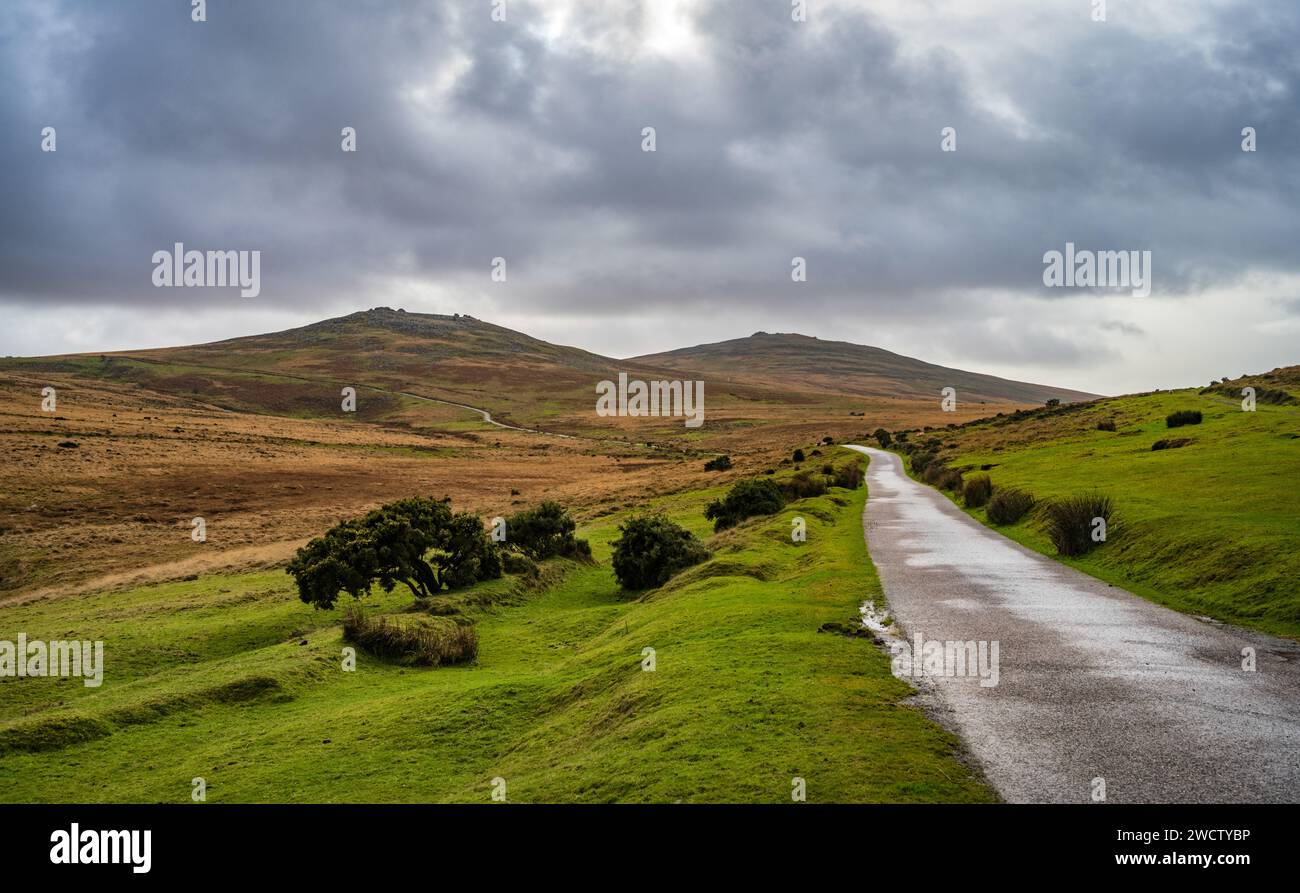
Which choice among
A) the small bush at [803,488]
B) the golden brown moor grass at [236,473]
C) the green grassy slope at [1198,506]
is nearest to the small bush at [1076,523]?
the green grassy slope at [1198,506]

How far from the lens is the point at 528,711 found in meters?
15.6

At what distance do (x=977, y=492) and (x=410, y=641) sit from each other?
105 ft

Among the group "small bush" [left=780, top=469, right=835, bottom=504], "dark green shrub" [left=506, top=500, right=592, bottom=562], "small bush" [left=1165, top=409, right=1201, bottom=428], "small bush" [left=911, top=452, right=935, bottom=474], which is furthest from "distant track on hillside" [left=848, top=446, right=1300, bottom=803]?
"small bush" [left=911, top=452, right=935, bottom=474]

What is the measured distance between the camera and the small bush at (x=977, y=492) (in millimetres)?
42219

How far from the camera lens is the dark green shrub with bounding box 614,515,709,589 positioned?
28484 mm

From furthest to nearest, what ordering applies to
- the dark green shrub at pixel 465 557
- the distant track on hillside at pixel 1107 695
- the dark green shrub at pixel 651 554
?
the dark green shrub at pixel 651 554
the dark green shrub at pixel 465 557
the distant track on hillside at pixel 1107 695

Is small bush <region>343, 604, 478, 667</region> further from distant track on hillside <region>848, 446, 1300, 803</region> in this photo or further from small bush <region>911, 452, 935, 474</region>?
small bush <region>911, 452, 935, 474</region>

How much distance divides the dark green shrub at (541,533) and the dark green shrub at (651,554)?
4.11 meters

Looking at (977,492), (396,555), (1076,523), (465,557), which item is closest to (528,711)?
(396,555)

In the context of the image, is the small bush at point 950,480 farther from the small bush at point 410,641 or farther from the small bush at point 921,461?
the small bush at point 410,641

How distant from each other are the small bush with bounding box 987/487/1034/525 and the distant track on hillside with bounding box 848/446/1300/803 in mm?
14207
